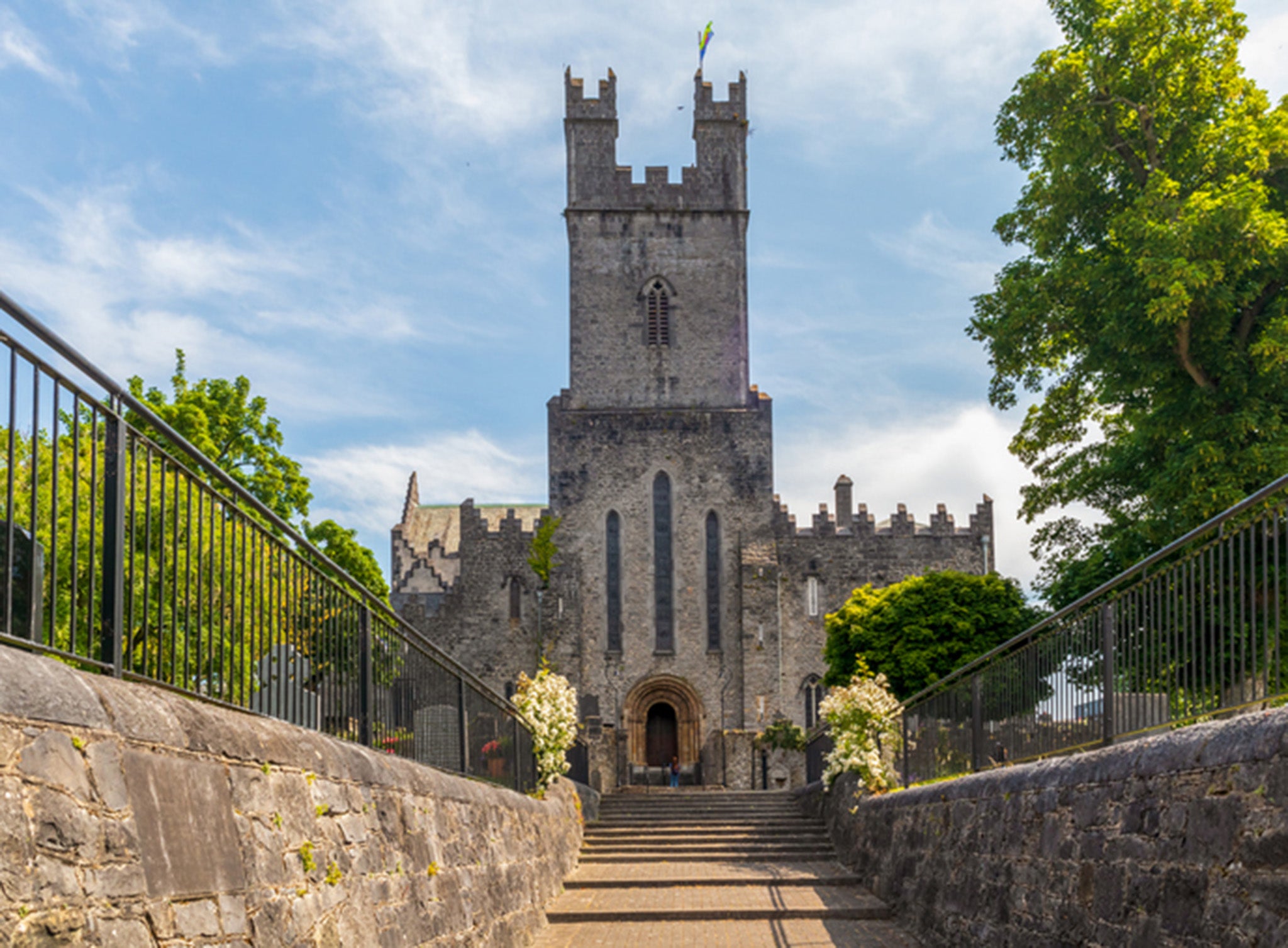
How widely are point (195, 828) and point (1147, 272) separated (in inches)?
595

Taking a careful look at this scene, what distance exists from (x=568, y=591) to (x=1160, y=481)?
74.2ft

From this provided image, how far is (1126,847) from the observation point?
5727 mm

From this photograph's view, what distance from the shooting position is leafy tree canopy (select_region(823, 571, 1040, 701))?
29406 mm

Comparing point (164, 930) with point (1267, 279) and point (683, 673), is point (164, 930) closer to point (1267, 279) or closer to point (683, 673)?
point (1267, 279)

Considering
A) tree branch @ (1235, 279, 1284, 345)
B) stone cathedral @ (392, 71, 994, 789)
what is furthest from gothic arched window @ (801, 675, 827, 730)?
tree branch @ (1235, 279, 1284, 345)

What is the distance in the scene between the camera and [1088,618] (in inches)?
297

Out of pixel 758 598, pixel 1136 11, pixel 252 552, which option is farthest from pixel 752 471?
pixel 252 552

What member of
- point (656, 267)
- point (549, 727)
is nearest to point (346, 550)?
point (656, 267)

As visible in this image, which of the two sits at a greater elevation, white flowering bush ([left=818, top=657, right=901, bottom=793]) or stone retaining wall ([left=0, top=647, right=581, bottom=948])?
stone retaining wall ([left=0, top=647, right=581, bottom=948])

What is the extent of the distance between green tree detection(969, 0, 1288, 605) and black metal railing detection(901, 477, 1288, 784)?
870cm

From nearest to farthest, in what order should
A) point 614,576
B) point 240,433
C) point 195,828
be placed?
point 195,828 → point 240,433 → point 614,576

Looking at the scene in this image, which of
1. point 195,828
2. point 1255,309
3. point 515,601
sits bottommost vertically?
point 195,828

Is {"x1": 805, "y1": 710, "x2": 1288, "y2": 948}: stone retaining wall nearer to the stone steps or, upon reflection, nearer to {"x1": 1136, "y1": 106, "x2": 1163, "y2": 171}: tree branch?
the stone steps

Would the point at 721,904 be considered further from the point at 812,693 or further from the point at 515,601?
the point at 515,601
